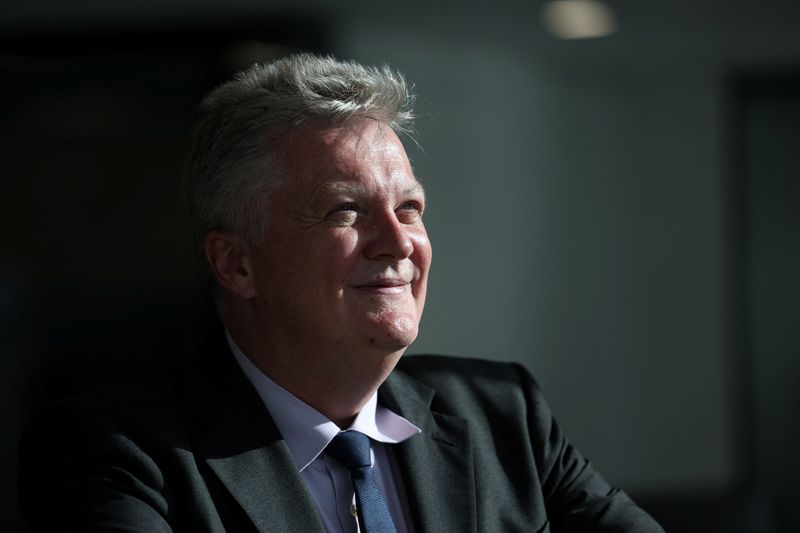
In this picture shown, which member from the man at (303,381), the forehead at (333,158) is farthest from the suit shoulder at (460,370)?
the forehead at (333,158)

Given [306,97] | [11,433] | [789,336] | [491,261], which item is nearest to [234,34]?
[491,261]

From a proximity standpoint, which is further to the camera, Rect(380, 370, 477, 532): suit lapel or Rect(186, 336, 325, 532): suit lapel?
Rect(380, 370, 477, 532): suit lapel

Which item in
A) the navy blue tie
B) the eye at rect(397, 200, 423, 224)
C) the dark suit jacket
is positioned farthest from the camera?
the eye at rect(397, 200, 423, 224)

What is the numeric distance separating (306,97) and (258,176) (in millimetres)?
174

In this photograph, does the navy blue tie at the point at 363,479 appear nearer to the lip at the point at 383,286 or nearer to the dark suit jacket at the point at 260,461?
the dark suit jacket at the point at 260,461

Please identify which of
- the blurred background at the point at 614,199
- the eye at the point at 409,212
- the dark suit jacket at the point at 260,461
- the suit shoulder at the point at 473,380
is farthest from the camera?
the blurred background at the point at 614,199

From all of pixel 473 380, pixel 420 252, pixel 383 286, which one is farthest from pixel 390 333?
pixel 473 380

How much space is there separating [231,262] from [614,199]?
6.96 feet

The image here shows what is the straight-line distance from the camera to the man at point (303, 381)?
183 cm

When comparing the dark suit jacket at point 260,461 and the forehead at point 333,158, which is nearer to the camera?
the dark suit jacket at point 260,461

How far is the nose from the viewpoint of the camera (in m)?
1.95

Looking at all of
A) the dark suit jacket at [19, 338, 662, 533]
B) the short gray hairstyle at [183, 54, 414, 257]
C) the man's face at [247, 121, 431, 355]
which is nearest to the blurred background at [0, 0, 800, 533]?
the dark suit jacket at [19, 338, 662, 533]

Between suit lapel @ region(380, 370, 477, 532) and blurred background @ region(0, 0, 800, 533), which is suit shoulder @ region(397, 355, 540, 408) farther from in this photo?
blurred background @ region(0, 0, 800, 533)

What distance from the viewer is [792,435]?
153 inches
